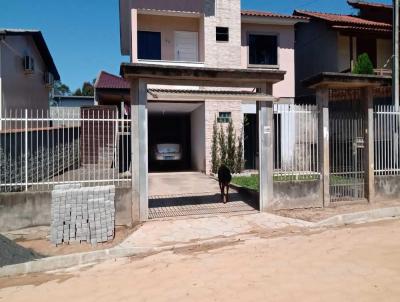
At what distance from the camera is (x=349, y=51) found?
18.9 meters

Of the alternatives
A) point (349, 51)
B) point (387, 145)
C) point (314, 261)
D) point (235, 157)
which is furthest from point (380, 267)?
point (349, 51)

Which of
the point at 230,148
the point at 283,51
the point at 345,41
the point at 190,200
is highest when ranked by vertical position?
the point at 345,41

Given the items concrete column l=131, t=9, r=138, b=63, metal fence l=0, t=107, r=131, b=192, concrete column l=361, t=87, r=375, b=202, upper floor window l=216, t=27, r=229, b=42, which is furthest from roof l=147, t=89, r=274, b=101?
upper floor window l=216, t=27, r=229, b=42

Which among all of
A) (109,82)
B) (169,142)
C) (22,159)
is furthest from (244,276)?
(109,82)

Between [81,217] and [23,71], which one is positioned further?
[23,71]

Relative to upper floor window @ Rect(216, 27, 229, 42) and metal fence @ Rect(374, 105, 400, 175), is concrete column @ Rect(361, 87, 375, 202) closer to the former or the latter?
metal fence @ Rect(374, 105, 400, 175)

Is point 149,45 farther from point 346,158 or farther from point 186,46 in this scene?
point 346,158

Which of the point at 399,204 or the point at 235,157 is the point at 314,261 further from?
the point at 235,157

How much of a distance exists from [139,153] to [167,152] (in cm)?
1003

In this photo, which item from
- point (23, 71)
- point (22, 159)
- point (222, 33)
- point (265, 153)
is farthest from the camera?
point (222, 33)

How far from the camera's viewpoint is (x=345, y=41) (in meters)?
19.0

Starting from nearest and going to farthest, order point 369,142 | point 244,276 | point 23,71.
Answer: point 244,276 < point 369,142 < point 23,71

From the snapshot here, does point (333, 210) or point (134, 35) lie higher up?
point (134, 35)

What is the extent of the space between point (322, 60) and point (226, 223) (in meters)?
14.9
